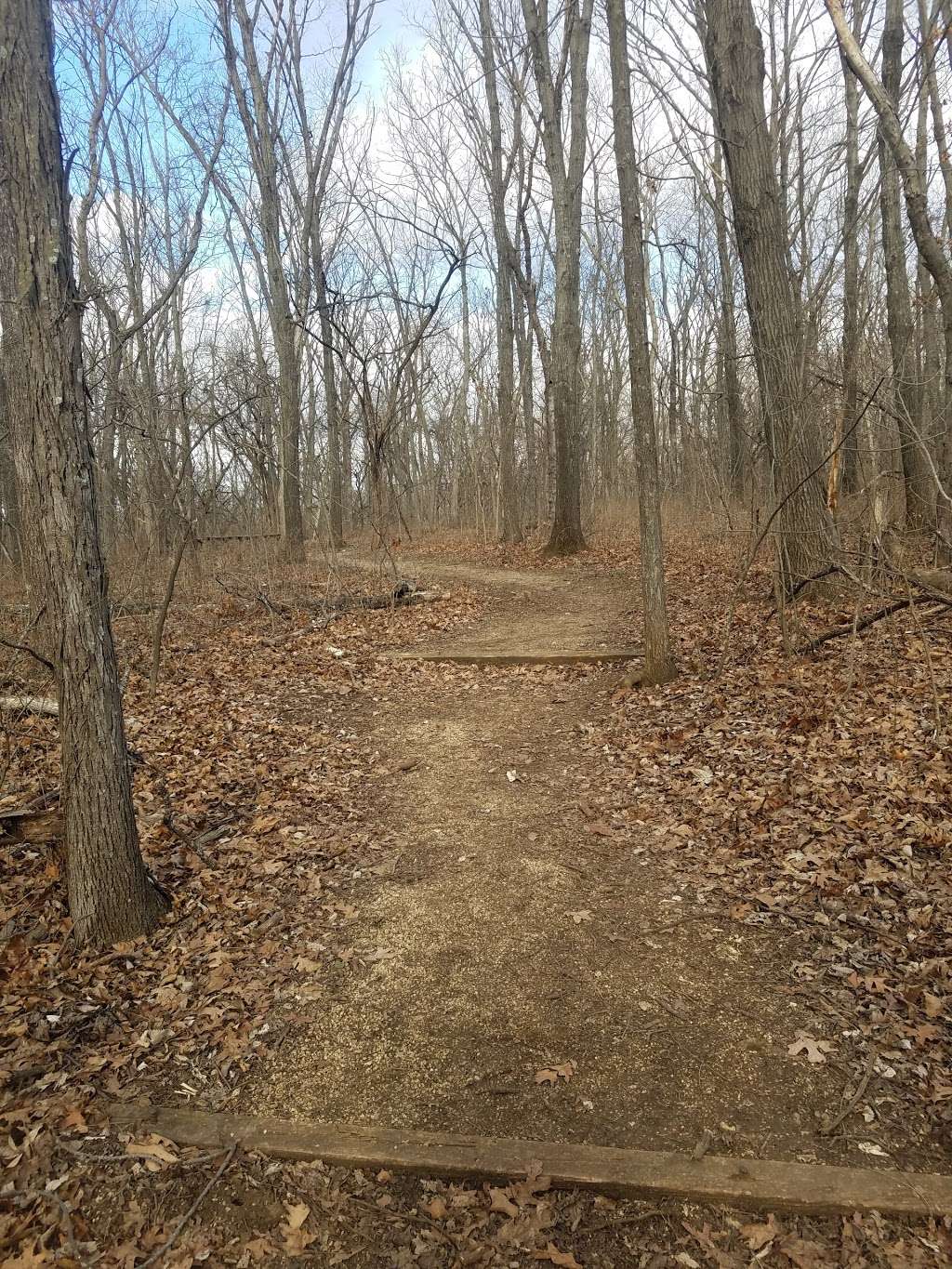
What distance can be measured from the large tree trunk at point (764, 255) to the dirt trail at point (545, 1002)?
13.3ft

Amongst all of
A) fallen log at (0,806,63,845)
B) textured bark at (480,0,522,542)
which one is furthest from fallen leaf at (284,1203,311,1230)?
textured bark at (480,0,522,542)

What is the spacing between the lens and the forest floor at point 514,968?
250cm

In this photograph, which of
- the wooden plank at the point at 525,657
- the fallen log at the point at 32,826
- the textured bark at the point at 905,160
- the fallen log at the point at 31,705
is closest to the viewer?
the fallen log at the point at 32,826

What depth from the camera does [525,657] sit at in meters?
8.52

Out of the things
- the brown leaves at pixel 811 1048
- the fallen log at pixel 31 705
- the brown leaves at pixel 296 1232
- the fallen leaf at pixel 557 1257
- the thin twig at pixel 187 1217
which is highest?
the fallen log at pixel 31 705

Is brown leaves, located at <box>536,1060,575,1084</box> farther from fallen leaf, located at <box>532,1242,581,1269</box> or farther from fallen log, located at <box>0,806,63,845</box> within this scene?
fallen log, located at <box>0,806,63,845</box>

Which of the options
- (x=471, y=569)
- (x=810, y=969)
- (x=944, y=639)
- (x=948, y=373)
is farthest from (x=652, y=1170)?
(x=471, y=569)

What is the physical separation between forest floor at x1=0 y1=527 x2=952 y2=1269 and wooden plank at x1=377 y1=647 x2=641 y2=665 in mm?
1197

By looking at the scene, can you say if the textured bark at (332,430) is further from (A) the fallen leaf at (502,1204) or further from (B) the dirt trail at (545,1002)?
(A) the fallen leaf at (502,1204)

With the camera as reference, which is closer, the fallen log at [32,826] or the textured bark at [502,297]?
the fallen log at [32,826]

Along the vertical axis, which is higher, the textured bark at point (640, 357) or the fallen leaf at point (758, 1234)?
the textured bark at point (640, 357)

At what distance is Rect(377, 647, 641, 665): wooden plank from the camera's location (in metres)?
8.24

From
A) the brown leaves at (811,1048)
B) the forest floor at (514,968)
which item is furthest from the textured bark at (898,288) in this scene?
the brown leaves at (811,1048)

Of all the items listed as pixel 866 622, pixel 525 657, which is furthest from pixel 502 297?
pixel 866 622
